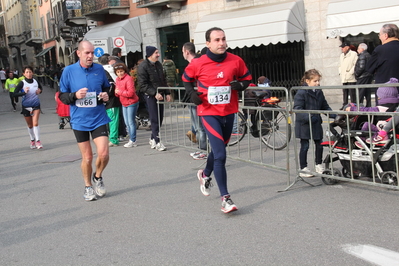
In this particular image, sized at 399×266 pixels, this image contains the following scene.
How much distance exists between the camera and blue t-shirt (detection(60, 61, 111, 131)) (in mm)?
6469

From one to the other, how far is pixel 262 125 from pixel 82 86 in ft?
9.17

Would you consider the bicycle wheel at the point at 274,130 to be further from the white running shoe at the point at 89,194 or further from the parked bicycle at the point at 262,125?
the white running shoe at the point at 89,194

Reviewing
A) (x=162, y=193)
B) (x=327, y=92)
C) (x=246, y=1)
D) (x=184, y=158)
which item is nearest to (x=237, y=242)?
(x=162, y=193)

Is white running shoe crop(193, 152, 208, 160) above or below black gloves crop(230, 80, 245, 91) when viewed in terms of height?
below

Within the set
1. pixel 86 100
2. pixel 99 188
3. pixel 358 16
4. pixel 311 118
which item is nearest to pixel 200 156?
pixel 99 188

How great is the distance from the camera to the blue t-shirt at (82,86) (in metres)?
6.47

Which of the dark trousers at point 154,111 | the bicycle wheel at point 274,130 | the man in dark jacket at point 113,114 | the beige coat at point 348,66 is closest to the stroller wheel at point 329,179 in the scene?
the bicycle wheel at point 274,130

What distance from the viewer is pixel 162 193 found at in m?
6.84

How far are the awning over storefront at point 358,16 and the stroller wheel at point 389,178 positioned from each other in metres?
11.0

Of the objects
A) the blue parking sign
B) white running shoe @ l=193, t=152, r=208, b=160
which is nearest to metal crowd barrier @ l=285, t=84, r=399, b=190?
white running shoe @ l=193, t=152, r=208, b=160

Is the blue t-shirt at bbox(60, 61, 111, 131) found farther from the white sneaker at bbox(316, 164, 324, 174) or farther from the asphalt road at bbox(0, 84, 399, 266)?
the white sneaker at bbox(316, 164, 324, 174)

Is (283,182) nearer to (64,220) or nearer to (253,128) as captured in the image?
(253,128)

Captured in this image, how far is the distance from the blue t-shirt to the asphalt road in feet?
3.10

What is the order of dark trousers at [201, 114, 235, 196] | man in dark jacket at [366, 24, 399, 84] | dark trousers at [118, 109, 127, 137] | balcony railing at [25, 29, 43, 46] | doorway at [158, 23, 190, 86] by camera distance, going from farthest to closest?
balcony railing at [25, 29, 43, 46] → doorway at [158, 23, 190, 86] → dark trousers at [118, 109, 127, 137] → man in dark jacket at [366, 24, 399, 84] → dark trousers at [201, 114, 235, 196]
